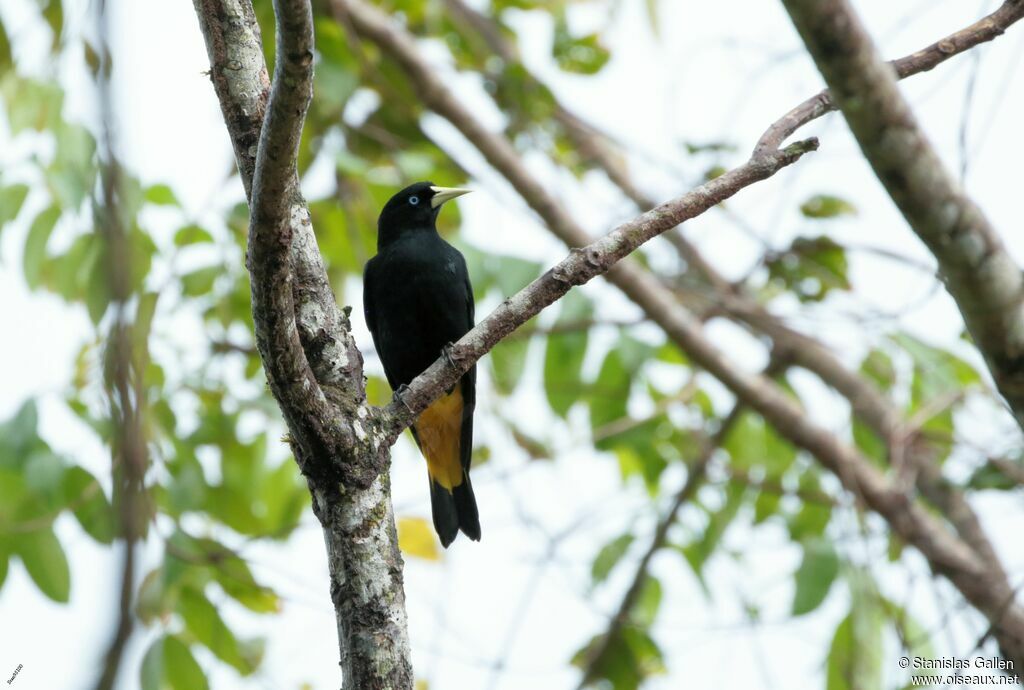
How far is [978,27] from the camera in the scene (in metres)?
2.91

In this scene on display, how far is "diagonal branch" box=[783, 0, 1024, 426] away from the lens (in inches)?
102

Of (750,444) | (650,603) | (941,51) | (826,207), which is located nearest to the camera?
(941,51)

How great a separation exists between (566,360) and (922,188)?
110 inches

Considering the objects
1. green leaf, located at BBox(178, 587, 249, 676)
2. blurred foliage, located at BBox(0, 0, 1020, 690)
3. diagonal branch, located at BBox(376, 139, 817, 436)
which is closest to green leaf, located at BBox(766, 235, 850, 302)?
blurred foliage, located at BBox(0, 0, 1020, 690)

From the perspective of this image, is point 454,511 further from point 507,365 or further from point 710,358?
point 710,358

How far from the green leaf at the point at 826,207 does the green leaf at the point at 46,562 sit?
3.81 meters

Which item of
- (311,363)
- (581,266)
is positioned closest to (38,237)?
(311,363)

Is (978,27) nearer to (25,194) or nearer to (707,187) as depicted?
(707,187)

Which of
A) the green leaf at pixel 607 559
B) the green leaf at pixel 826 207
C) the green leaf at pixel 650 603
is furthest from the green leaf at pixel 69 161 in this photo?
the green leaf at pixel 826 207

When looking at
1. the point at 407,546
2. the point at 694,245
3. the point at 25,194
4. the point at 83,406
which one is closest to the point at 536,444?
the point at 407,546

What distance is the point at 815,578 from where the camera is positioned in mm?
4855

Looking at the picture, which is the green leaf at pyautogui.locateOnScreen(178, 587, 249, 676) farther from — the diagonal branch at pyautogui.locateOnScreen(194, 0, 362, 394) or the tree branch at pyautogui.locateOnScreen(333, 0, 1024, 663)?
the tree branch at pyautogui.locateOnScreen(333, 0, 1024, 663)

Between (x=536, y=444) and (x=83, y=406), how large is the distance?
215cm

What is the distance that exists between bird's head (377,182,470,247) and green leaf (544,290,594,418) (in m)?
0.86
